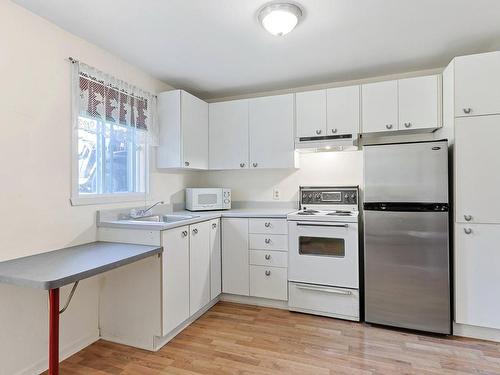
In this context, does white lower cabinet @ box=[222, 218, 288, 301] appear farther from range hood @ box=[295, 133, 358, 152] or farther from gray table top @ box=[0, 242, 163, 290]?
gray table top @ box=[0, 242, 163, 290]

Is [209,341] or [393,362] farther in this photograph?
[209,341]

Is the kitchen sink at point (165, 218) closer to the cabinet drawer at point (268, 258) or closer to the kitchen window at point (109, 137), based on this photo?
the kitchen window at point (109, 137)

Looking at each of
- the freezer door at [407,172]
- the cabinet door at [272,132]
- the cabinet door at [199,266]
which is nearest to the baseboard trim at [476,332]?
the freezer door at [407,172]

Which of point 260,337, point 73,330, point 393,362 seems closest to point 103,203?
point 73,330

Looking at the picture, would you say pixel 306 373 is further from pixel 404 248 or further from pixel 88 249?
pixel 88 249

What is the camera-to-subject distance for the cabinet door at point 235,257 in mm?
2861

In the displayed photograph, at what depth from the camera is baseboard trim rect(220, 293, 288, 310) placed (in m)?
2.80

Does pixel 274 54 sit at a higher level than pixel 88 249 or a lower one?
higher

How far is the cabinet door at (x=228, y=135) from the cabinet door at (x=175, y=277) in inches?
43.9

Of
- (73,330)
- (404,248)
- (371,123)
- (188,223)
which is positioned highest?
(371,123)

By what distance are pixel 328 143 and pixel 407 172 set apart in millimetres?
775

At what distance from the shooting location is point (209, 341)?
2.20 meters

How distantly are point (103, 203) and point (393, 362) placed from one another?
2.40 m

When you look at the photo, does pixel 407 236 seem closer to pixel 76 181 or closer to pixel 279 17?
pixel 279 17
